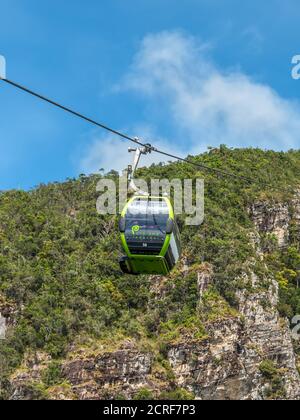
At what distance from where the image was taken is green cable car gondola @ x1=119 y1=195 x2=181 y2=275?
21.8m

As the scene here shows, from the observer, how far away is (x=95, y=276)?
76.7 m

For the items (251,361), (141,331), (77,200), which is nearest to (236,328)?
(251,361)

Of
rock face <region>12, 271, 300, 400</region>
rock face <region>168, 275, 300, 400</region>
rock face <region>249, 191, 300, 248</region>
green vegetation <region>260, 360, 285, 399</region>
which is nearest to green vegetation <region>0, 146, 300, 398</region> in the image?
rock face <region>12, 271, 300, 400</region>

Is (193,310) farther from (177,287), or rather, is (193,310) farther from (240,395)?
(240,395)

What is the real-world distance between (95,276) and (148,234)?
182 ft

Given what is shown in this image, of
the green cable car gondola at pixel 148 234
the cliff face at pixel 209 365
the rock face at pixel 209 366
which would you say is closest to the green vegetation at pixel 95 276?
the cliff face at pixel 209 365

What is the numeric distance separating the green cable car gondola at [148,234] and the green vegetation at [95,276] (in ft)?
132

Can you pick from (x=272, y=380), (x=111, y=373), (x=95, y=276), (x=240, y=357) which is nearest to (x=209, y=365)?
(x=240, y=357)

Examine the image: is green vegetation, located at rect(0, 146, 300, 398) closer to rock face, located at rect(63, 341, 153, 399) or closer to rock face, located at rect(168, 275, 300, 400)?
rock face, located at rect(168, 275, 300, 400)

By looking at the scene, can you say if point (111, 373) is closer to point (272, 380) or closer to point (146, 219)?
point (272, 380)

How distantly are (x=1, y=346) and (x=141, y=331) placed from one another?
41.6 feet

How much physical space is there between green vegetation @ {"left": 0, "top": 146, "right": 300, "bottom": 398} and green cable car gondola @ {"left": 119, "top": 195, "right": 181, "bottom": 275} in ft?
132

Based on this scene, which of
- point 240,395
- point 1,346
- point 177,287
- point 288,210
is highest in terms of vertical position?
point 288,210

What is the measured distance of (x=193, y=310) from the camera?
238ft
